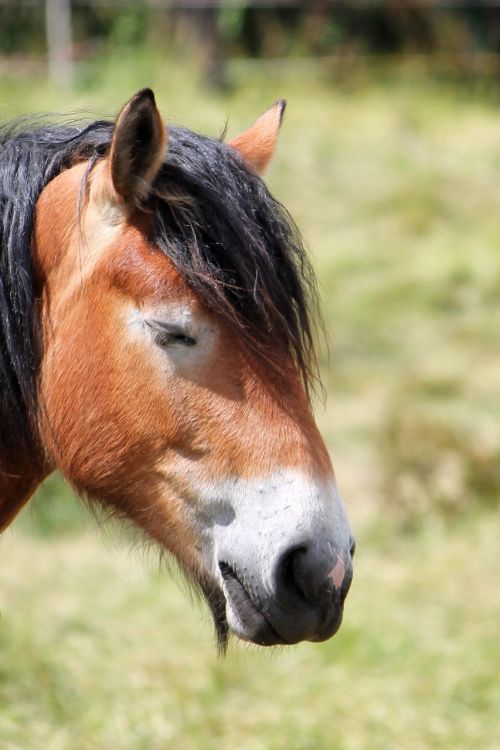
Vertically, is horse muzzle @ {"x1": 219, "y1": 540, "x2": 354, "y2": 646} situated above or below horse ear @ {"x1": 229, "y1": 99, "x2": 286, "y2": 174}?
below

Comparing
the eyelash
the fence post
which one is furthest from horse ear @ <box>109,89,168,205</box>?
the fence post

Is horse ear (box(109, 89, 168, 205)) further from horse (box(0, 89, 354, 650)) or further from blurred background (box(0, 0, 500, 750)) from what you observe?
blurred background (box(0, 0, 500, 750))

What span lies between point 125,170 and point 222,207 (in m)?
0.21

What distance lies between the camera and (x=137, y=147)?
2.12 meters

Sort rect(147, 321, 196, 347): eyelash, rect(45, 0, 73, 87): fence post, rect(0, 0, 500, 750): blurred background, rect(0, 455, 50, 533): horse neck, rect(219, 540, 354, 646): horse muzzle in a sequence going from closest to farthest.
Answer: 1. rect(219, 540, 354, 646): horse muzzle
2. rect(147, 321, 196, 347): eyelash
3. rect(0, 455, 50, 533): horse neck
4. rect(0, 0, 500, 750): blurred background
5. rect(45, 0, 73, 87): fence post

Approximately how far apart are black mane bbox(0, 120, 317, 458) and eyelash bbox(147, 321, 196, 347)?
0.08 metres

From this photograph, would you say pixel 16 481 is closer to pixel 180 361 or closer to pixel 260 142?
pixel 180 361

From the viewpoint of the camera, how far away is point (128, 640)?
4.20m

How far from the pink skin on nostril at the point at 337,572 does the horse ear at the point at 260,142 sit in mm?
949

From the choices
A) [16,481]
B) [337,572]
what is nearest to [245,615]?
[337,572]

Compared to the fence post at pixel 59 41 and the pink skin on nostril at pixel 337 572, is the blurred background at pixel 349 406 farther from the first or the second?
the pink skin on nostril at pixel 337 572

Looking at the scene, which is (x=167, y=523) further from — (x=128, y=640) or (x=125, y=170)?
(x=128, y=640)

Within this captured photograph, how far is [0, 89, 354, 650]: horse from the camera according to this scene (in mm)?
1999

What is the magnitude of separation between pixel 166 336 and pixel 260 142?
25.0 inches
